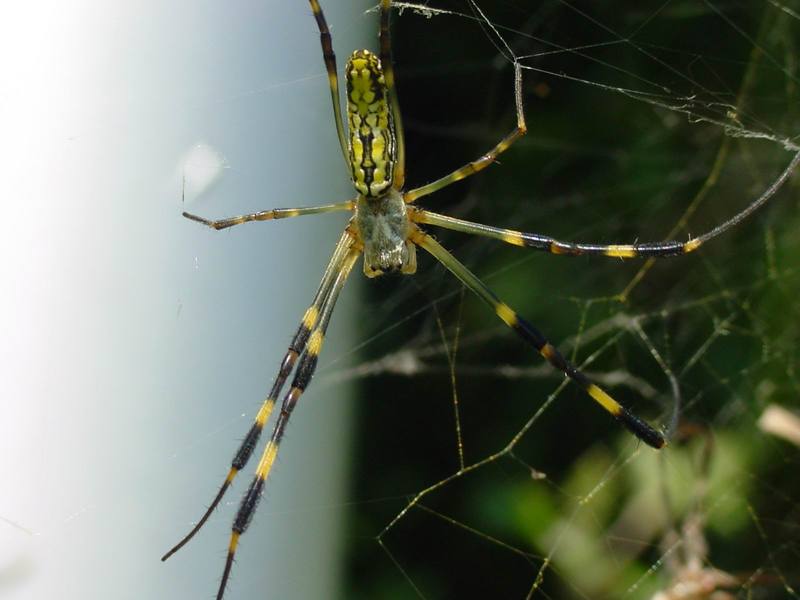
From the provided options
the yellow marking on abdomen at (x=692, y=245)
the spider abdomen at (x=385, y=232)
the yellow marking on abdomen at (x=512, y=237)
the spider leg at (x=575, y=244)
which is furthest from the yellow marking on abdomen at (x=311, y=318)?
the yellow marking on abdomen at (x=692, y=245)

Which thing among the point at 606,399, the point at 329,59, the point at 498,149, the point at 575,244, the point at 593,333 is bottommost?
the point at 593,333

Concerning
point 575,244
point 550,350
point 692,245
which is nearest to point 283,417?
point 550,350

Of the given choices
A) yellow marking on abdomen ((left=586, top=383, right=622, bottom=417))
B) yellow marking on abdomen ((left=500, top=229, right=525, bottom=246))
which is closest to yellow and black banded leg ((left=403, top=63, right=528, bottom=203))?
yellow marking on abdomen ((left=500, top=229, right=525, bottom=246))

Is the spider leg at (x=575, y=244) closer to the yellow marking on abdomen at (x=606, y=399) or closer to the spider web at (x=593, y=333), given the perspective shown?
the yellow marking on abdomen at (x=606, y=399)

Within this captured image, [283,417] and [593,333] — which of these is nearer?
[283,417]

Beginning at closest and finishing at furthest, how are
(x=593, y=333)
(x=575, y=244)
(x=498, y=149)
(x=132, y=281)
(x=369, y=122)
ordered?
1. (x=369, y=122)
2. (x=498, y=149)
3. (x=575, y=244)
4. (x=132, y=281)
5. (x=593, y=333)

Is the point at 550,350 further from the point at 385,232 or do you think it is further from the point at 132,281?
the point at 132,281

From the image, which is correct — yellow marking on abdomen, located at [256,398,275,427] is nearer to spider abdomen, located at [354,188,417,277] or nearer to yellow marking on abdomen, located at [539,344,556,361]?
spider abdomen, located at [354,188,417,277]
